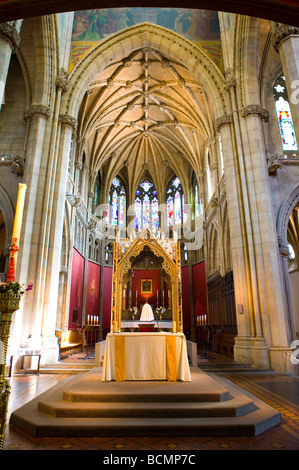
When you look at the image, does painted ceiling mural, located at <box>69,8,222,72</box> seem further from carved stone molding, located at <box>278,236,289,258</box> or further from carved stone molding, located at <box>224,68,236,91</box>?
carved stone molding, located at <box>278,236,289,258</box>

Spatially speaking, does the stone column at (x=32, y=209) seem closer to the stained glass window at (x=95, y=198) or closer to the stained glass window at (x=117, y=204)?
the stained glass window at (x=95, y=198)

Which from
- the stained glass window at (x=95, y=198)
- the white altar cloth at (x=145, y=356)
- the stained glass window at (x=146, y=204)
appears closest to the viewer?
the white altar cloth at (x=145, y=356)

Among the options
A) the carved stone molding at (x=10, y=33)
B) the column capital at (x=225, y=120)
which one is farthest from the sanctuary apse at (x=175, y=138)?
→ the column capital at (x=225, y=120)

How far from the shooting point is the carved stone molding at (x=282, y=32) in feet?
24.5

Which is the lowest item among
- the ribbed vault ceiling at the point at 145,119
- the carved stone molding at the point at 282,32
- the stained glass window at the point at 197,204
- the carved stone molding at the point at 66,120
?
the carved stone molding at the point at 282,32

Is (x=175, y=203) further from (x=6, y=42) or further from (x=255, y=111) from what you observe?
(x=6, y=42)

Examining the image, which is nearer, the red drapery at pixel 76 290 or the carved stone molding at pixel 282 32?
the carved stone molding at pixel 282 32

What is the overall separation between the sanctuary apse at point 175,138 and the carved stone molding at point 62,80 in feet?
0.27

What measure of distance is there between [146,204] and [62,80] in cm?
1462

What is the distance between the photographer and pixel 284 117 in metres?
12.6

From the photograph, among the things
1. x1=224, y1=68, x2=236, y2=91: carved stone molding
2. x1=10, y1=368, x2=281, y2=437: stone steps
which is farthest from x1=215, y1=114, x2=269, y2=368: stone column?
x1=10, y1=368, x2=281, y2=437: stone steps

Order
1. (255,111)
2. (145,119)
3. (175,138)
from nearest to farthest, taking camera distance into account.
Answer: (255,111), (145,119), (175,138)

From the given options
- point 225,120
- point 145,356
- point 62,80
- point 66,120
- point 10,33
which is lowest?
point 145,356

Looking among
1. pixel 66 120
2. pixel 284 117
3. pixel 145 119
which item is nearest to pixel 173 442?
pixel 66 120
